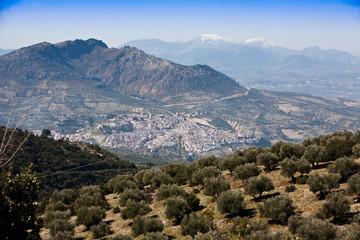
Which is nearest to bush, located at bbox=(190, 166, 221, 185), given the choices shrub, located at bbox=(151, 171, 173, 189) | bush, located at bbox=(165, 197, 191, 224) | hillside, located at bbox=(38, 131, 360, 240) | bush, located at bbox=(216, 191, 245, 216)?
hillside, located at bbox=(38, 131, 360, 240)

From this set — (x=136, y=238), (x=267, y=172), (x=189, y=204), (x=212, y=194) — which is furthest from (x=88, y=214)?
(x=267, y=172)

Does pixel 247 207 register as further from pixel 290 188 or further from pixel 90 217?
pixel 90 217

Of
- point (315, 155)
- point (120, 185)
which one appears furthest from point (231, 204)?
point (120, 185)

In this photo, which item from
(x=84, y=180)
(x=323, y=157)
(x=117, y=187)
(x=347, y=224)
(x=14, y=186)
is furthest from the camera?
(x=84, y=180)

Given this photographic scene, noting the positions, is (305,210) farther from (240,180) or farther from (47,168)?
(47,168)

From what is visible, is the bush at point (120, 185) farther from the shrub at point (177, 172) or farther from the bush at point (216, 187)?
the bush at point (216, 187)
